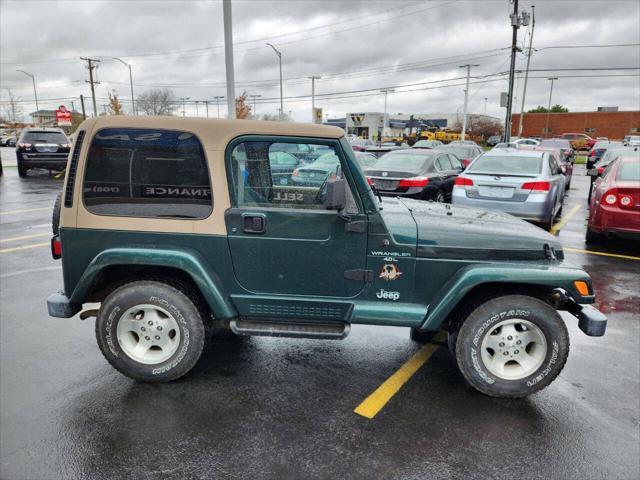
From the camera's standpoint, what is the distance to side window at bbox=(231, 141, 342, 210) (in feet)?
11.0

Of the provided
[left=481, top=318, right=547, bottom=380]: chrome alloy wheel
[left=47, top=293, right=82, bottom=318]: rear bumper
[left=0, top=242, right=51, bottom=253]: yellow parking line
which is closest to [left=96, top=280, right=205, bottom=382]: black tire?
[left=47, top=293, right=82, bottom=318]: rear bumper

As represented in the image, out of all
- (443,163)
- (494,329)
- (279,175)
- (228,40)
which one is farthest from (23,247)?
(443,163)

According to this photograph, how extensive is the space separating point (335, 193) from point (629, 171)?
6964 millimetres

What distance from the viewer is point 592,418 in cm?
322

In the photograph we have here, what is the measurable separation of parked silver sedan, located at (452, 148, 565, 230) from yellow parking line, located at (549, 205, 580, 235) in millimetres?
1363

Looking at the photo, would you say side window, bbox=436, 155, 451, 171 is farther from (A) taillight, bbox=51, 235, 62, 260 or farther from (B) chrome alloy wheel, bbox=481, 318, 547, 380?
(A) taillight, bbox=51, 235, 62, 260

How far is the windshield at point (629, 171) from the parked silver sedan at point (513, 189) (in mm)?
1042

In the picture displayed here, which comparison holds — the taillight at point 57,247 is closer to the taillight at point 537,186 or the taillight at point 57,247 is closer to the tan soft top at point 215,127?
the tan soft top at point 215,127

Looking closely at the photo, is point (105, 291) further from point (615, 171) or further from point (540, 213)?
point (615, 171)

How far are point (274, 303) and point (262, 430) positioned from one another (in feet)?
2.95

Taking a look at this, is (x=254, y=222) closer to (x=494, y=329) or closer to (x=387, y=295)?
(x=387, y=295)

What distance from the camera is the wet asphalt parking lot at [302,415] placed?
8.93 feet

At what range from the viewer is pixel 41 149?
17.9 m

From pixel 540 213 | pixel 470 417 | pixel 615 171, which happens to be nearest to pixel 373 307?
pixel 470 417
